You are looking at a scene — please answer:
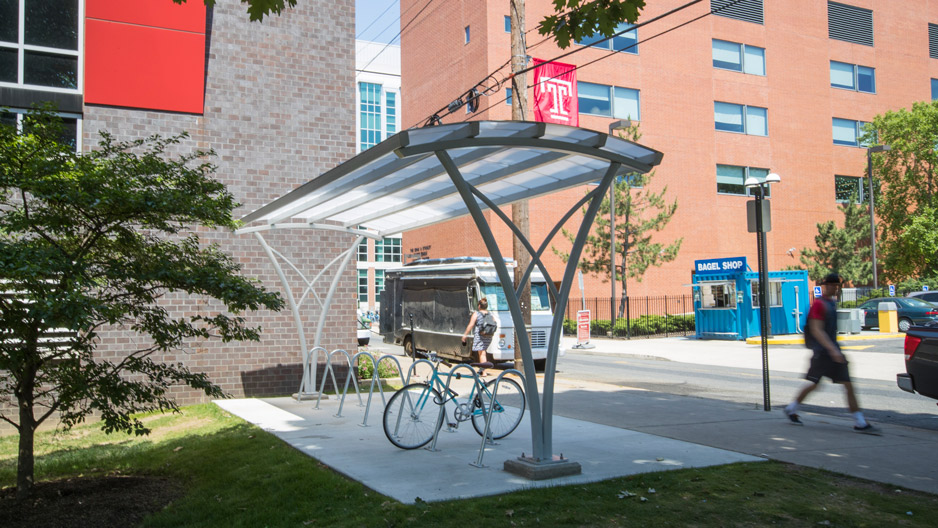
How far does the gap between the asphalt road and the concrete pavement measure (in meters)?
1.13

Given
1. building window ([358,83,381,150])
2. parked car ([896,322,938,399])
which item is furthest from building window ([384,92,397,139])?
parked car ([896,322,938,399])

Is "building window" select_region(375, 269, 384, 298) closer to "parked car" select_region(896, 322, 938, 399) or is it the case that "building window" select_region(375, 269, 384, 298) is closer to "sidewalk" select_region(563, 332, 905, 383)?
"sidewalk" select_region(563, 332, 905, 383)

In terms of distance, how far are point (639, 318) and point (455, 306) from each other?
51.1 feet

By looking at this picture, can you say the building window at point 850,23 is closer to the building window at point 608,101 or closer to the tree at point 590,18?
the building window at point 608,101

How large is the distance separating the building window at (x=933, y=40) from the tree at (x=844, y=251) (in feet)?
49.7

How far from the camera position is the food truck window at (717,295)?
28766 mm

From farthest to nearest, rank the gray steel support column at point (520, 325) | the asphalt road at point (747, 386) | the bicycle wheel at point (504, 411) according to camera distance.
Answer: the asphalt road at point (747, 386) < the bicycle wheel at point (504, 411) < the gray steel support column at point (520, 325)

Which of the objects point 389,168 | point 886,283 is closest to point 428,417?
point 389,168

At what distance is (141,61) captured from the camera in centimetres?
1285

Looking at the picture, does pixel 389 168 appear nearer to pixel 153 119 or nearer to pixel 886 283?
pixel 153 119

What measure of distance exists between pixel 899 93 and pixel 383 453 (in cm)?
5099

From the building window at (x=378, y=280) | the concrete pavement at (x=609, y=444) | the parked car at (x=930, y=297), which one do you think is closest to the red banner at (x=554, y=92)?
the concrete pavement at (x=609, y=444)

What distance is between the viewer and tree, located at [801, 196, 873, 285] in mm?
41531

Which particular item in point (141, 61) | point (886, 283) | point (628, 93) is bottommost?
point (886, 283)
